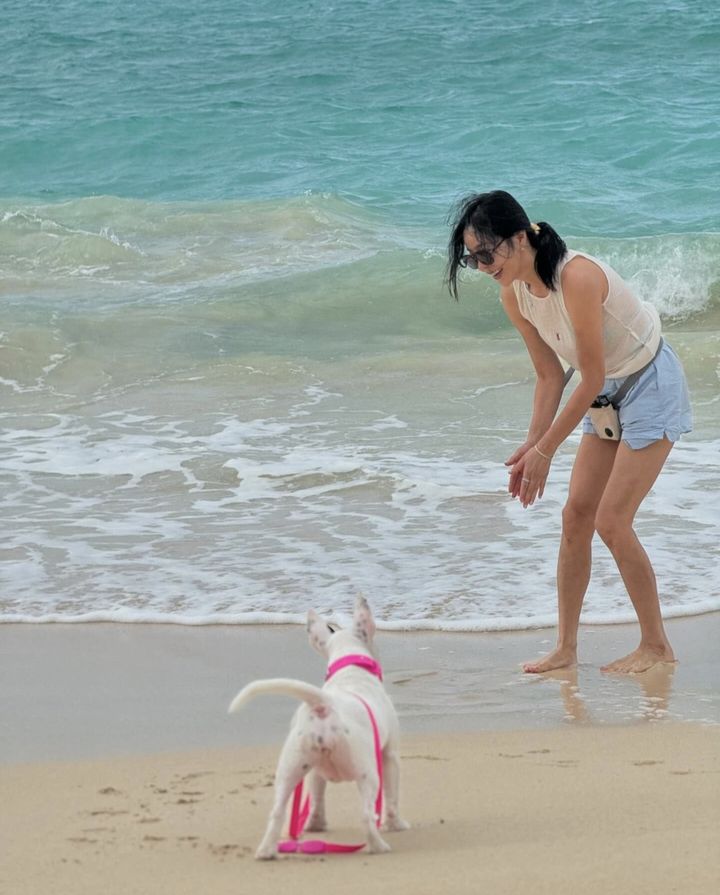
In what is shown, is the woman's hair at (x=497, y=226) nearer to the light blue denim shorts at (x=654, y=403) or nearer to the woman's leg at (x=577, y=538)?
the light blue denim shorts at (x=654, y=403)

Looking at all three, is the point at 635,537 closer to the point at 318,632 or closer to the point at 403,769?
the point at 403,769

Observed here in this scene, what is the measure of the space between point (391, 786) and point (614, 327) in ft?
6.55

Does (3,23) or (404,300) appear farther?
(3,23)

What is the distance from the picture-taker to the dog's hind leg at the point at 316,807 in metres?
3.13

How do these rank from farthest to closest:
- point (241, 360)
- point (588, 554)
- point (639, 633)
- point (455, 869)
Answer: point (241, 360)
point (639, 633)
point (588, 554)
point (455, 869)

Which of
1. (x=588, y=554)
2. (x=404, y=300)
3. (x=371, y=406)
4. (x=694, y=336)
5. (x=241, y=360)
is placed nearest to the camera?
(x=588, y=554)

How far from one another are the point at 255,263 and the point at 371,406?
713cm

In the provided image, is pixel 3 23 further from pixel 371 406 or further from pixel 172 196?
pixel 371 406

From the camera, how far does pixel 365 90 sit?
87.9 ft

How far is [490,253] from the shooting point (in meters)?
4.21

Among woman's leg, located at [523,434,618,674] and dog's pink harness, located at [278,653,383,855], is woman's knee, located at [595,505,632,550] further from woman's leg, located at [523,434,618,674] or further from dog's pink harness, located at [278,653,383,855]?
dog's pink harness, located at [278,653,383,855]

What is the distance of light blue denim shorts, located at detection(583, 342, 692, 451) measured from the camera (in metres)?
4.60

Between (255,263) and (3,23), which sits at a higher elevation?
(3,23)

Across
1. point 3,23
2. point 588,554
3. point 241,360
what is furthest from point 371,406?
point 3,23
